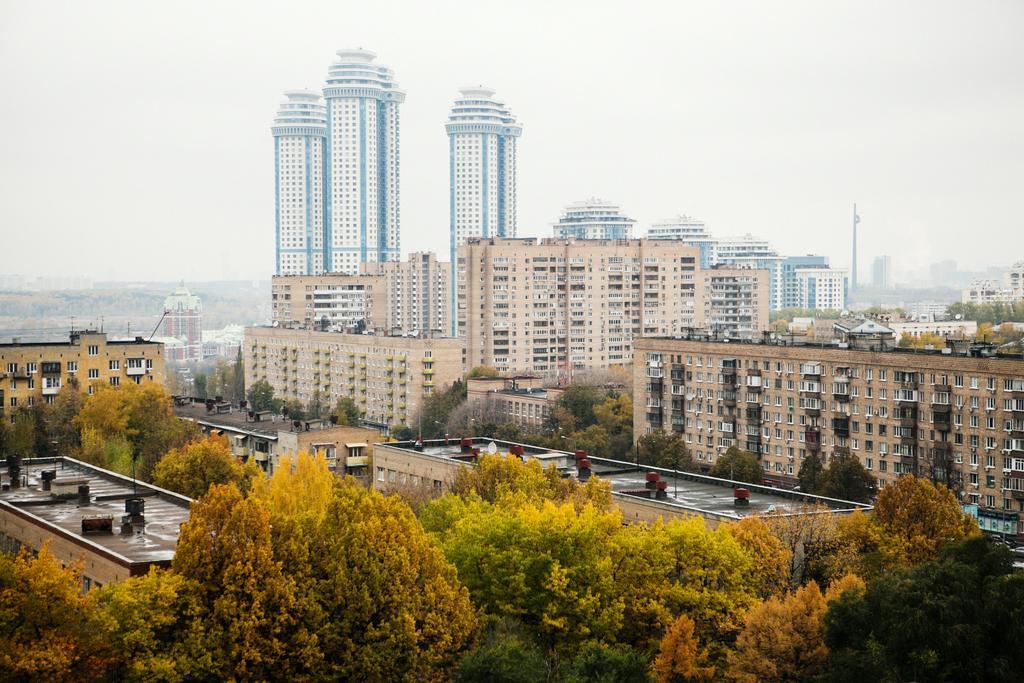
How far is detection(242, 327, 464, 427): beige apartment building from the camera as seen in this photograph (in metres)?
64.6

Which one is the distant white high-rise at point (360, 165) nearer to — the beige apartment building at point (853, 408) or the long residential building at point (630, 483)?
the beige apartment building at point (853, 408)

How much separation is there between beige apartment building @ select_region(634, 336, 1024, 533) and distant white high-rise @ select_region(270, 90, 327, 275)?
106 m

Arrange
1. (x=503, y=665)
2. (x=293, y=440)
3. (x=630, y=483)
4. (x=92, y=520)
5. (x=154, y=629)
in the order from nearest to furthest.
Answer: (x=154, y=629) → (x=503, y=665) → (x=92, y=520) → (x=630, y=483) → (x=293, y=440)

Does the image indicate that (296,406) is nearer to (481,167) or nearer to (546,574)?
(546,574)

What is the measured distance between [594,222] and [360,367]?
78.6 meters

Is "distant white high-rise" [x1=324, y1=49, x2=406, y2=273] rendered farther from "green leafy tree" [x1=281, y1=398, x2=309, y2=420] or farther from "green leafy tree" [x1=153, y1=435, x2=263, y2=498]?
"green leafy tree" [x1=153, y1=435, x2=263, y2=498]

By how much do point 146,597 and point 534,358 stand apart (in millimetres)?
57692

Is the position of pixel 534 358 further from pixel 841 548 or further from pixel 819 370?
pixel 841 548

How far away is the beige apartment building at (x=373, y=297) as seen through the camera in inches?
3531

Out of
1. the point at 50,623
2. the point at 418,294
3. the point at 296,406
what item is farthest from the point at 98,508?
the point at 418,294

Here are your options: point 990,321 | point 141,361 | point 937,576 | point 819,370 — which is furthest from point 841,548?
point 990,321

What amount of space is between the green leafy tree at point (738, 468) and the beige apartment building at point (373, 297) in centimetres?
4346

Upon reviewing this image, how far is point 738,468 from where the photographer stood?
3672 centimetres

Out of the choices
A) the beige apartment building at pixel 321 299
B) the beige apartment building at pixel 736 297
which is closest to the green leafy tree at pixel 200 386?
the beige apartment building at pixel 321 299
